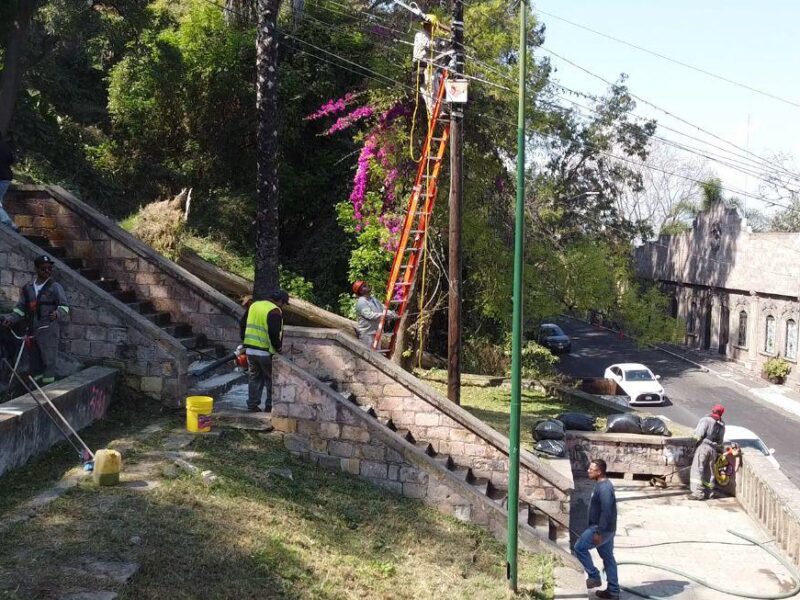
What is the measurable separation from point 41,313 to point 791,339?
32.1 m

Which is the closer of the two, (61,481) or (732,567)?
(61,481)

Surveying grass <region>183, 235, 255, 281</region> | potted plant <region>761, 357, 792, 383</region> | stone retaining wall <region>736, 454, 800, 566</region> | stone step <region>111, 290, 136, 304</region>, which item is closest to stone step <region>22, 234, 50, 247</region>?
stone step <region>111, 290, 136, 304</region>

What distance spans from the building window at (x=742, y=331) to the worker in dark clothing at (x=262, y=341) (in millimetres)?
33200

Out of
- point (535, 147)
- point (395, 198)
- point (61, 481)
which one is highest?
point (535, 147)

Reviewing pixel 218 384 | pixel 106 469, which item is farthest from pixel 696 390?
pixel 106 469

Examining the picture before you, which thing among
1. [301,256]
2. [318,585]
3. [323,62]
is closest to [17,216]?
[318,585]

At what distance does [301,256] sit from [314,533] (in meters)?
15.9

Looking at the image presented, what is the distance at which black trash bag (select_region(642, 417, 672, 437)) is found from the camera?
650 inches

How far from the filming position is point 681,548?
480 inches

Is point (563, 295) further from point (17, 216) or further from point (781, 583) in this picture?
point (17, 216)

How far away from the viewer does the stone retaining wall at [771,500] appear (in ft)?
38.8

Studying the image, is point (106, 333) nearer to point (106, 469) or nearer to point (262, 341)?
point (262, 341)

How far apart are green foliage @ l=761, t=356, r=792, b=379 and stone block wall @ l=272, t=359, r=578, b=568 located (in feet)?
91.3

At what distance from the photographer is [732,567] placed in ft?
37.9
